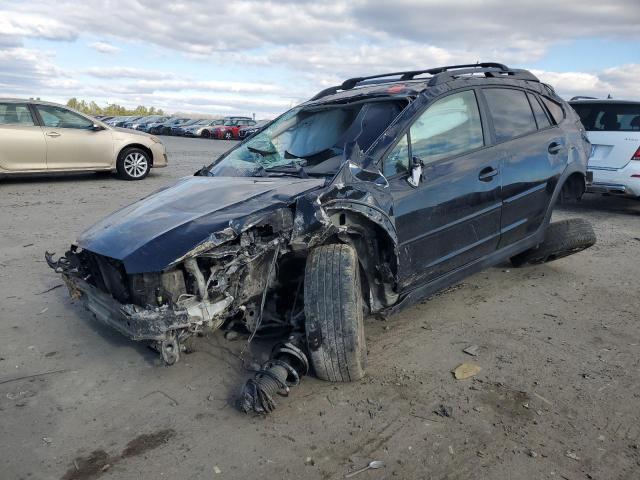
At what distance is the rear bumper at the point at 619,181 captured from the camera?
7.92 m

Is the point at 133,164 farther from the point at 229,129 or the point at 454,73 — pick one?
the point at 229,129

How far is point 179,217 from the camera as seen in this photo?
10.4 feet

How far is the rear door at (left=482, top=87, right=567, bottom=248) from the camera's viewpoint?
14.1ft

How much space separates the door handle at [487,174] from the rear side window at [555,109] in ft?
4.28

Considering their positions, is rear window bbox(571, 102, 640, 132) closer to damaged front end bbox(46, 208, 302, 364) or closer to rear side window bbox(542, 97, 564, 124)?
rear side window bbox(542, 97, 564, 124)

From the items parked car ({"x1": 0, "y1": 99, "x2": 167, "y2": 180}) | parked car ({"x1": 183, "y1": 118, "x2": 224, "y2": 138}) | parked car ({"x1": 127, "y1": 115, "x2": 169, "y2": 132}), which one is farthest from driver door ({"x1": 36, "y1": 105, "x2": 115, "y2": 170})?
parked car ({"x1": 127, "y1": 115, "x2": 169, "y2": 132})

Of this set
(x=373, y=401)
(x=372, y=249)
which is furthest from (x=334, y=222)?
(x=373, y=401)

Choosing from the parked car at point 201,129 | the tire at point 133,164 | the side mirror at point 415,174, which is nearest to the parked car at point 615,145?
the side mirror at point 415,174

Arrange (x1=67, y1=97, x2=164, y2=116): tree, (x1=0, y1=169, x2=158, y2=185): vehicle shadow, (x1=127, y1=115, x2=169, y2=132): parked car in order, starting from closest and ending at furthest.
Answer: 1. (x1=0, y1=169, x2=158, y2=185): vehicle shadow
2. (x1=127, y1=115, x2=169, y2=132): parked car
3. (x1=67, y1=97, x2=164, y2=116): tree

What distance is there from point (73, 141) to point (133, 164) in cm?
126

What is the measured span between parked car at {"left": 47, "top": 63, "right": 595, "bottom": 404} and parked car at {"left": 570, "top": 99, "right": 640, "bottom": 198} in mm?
3882

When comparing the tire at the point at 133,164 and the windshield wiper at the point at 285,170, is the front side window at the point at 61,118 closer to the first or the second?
the tire at the point at 133,164

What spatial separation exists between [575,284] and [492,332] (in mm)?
1578

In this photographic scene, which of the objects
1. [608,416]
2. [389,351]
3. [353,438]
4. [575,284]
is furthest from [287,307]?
[575,284]
